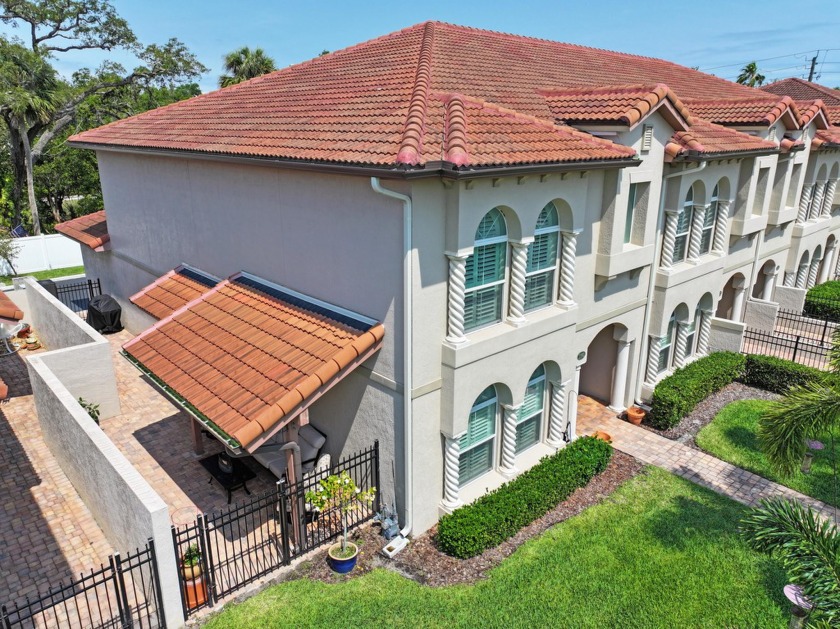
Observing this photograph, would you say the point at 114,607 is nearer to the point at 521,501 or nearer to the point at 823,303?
the point at 521,501

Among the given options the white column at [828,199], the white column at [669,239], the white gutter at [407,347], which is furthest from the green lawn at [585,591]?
the white column at [828,199]

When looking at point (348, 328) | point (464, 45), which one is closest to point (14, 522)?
point (348, 328)

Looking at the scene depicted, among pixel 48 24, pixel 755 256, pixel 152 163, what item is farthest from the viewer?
pixel 48 24

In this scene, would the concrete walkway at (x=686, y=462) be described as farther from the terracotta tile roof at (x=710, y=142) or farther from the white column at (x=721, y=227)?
the terracotta tile roof at (x=710, y=142)

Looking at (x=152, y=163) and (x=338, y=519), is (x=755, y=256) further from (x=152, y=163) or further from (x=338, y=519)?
(x=152, y=163)

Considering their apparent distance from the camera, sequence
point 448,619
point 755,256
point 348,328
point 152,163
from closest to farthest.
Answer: point 448,619 → point 348,328 → point 152,163 → point 755,256

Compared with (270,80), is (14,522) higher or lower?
lower

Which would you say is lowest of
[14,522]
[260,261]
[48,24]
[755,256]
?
[14,522]

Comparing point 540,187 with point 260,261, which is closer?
point 540,187
